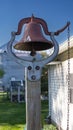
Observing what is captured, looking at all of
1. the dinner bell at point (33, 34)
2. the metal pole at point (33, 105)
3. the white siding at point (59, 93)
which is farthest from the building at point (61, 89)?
the metal pole at point (33, 105)

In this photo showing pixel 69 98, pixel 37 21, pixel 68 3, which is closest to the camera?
pixel 37 21

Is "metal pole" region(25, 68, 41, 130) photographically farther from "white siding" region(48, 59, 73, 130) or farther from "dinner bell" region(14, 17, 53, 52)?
"white siding" region(48, 59, 73, 130)

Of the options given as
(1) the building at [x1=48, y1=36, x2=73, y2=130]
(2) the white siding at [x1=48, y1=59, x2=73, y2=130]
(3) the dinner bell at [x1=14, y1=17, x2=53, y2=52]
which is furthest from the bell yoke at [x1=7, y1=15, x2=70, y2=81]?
(2) the white siding at [x1=48, y1=59, x2=73, y2=130]

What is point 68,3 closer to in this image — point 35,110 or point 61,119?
point 61,119

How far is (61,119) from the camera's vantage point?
914cm

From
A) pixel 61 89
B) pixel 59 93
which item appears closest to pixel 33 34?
pixel 61 89

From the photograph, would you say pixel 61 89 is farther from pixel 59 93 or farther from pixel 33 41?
pixel 33 41

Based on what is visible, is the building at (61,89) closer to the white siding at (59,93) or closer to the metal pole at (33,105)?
the white siding at (59,93)

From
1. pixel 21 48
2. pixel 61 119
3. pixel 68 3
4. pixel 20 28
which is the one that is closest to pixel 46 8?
pixel 68 3

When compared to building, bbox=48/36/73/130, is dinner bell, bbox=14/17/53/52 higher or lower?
higher

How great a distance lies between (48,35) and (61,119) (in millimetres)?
5280

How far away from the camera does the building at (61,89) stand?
8.08 metres

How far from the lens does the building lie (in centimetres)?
808

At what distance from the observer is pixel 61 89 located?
931 cm
